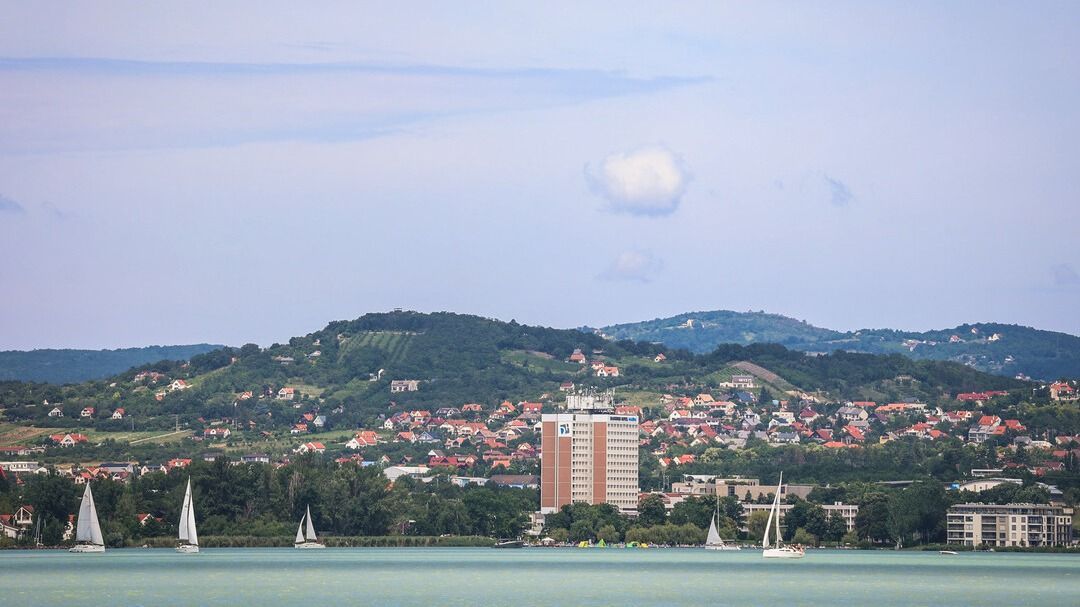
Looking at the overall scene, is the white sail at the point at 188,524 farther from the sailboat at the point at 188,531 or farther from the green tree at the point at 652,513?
the green tree at the point at 652,513

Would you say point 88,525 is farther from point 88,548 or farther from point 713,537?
point 713,537

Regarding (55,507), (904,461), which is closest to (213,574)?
(55,507)

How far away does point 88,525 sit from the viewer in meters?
117

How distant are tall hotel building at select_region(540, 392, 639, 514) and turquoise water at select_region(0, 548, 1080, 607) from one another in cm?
3419

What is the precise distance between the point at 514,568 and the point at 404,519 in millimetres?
40566

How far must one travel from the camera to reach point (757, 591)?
279 ft

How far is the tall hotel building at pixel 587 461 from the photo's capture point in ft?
553

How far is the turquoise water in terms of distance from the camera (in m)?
76.2

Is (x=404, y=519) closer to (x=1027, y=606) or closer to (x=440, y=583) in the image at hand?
(x=440, y=583)

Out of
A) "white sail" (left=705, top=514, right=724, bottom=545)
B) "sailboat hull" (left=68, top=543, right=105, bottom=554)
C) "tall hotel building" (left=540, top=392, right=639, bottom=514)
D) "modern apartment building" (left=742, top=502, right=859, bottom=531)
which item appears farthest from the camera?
"tall hotel building" (left=540, top=392, right=639, bottom=514)

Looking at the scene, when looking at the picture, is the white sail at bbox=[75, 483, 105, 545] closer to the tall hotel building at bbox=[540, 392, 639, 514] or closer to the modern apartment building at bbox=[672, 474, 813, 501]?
the tall hotel building at bbox=[540, 392, 639, 514]

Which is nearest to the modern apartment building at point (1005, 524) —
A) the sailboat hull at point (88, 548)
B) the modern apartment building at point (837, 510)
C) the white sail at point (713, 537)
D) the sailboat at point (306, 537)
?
the modern apartment building at point (837, 510)

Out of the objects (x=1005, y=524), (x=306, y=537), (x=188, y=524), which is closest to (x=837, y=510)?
(x=1005, y=524)

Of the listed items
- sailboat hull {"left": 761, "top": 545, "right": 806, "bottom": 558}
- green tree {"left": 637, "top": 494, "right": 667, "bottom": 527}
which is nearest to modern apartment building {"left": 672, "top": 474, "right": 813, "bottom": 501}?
green tree {"left": 637, "top": 494, "right": 667, "bottom": 527}
